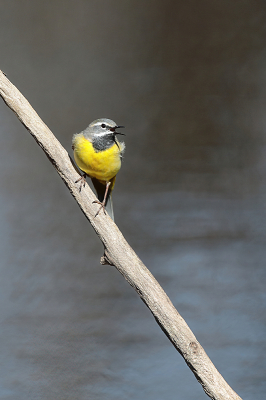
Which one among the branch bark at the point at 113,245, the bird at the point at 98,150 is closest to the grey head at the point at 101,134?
the bird at the point at 98,150

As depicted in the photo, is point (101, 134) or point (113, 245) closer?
point (113, 245)

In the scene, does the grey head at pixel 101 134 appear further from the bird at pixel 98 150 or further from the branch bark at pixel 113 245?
the branch bark at pixel 113 245

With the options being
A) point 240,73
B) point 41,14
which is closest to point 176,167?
point 240,73

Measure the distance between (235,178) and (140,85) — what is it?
0.57 m

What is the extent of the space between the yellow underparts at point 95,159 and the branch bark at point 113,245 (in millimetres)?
76

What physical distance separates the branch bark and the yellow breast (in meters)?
0.08

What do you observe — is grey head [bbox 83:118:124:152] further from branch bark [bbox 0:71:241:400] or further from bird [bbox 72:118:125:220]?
branch bark [bbox 0:71:241:400]

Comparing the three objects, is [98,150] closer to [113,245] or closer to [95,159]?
[95,159]

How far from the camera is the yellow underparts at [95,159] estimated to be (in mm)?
1152

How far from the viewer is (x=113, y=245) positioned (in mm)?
1061

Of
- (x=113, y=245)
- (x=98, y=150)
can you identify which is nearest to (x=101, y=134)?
(x=98, y=150)

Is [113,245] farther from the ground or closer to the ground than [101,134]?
closer to the ground

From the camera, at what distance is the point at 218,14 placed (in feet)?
5.63

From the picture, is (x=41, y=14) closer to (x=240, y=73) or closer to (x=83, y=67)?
(x=83, y=67)
